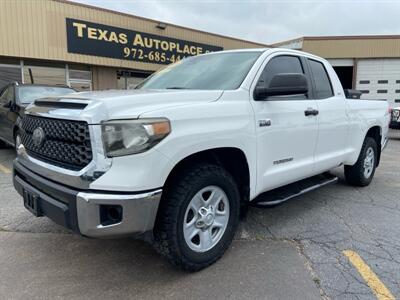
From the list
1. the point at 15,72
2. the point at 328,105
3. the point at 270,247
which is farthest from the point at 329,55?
the point at 270,247

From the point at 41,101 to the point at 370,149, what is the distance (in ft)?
16.2

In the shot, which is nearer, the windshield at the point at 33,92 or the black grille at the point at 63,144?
the black grille at the point at 63,144

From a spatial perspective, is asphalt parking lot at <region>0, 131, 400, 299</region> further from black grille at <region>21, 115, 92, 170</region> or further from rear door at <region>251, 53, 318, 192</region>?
black grille at <region>21, 115, 92, 170</region>

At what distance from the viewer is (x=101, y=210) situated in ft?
7.64

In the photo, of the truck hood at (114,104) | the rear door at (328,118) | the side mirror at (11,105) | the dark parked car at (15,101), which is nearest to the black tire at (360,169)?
the rear door at (328,118)

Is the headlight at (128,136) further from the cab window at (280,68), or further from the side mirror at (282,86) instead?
the cab window at (280,68)

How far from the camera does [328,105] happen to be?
14.3ft

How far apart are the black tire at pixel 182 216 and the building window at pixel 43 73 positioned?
39.5 feet

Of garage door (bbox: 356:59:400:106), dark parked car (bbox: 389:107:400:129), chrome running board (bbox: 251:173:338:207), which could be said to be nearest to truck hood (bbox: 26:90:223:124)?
chrome running board (bbox: 251:173:338:207)

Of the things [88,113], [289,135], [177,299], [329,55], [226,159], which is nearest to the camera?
[88,113]

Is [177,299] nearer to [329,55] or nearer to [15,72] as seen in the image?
[15,72]

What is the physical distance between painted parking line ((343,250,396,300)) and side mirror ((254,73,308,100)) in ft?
5.34

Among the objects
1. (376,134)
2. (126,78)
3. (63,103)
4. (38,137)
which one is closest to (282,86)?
(63,103)

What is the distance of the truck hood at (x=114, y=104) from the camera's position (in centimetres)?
238
